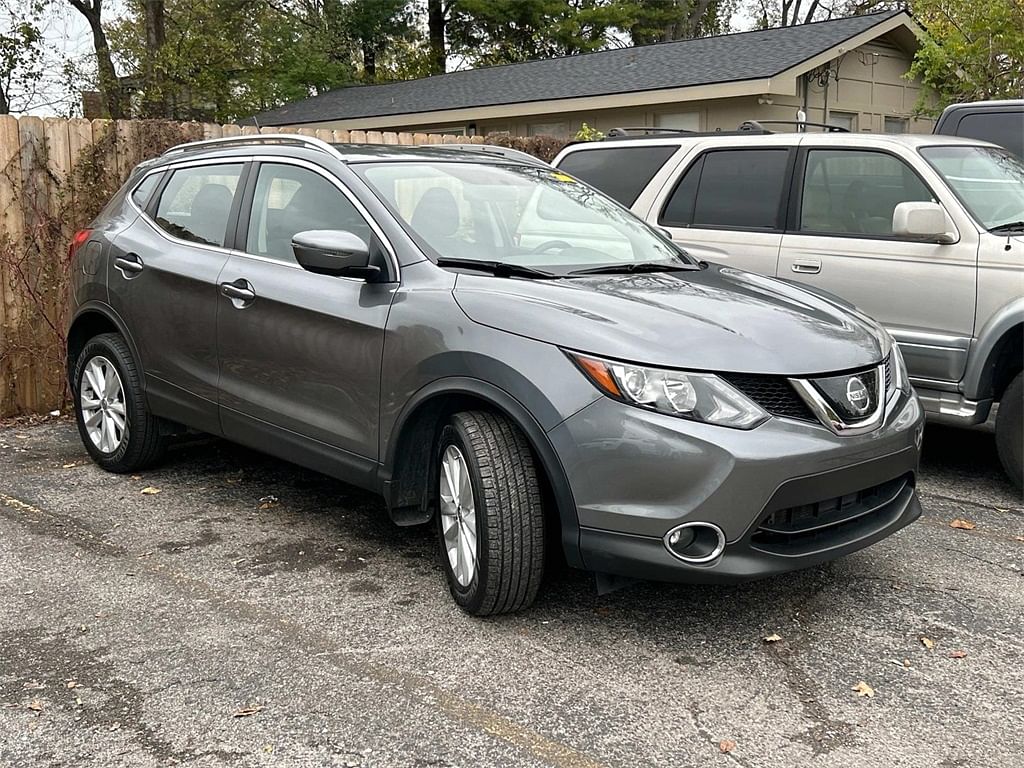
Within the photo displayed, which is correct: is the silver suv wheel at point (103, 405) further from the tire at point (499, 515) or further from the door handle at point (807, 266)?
the door handle at point (807, 266)

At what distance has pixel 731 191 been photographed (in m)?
6.63

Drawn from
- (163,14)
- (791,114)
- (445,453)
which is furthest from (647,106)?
(163,14)

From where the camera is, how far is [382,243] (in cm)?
423

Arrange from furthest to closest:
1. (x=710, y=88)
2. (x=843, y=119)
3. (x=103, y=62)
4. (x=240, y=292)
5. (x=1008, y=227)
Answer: (x=103, y=62)
(x=843, y=119)
(x=710, y=88)
(x=1008, y=227)
(x=240, y=292)

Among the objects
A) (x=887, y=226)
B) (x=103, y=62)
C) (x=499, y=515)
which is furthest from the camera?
(x=103, y=62)

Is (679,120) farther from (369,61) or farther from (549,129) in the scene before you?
(369,61)

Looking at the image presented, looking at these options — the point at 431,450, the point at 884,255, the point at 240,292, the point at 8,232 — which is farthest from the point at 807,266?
the point at 8,232

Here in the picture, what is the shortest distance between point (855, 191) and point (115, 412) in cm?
438

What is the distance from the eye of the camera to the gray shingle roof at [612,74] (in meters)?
16.1

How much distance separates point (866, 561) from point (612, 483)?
1.68m

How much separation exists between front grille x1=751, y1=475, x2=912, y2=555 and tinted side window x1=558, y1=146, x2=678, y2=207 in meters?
3.59

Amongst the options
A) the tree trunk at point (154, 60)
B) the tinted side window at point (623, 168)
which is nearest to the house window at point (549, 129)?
the tree trunk at point (154, 60)

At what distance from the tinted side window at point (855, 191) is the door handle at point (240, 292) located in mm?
3355

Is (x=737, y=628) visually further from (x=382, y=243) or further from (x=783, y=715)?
(x=382, y=243)
